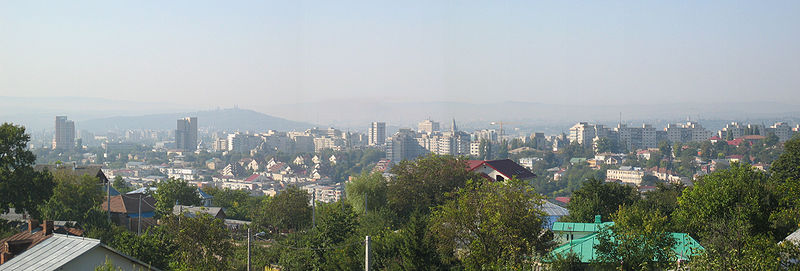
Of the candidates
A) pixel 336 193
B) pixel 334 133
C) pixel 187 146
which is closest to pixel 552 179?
pixel 336 193

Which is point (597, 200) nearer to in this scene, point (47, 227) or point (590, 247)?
point (590, 247)

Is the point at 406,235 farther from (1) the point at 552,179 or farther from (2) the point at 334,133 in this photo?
(2) the point at 334,133

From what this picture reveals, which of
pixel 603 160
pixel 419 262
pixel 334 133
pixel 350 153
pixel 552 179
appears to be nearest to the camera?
pixel 419 262

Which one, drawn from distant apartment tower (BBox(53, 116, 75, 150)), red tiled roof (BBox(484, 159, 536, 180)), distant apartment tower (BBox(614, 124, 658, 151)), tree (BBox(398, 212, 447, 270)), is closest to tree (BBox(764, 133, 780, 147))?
distant apartment tower (BBox(614, 124, 658, 151))

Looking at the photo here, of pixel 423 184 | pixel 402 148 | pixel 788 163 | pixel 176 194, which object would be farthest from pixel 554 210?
pixel 402 148

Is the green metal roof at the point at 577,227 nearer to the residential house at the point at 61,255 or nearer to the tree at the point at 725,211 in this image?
the tree at the point at 725,211

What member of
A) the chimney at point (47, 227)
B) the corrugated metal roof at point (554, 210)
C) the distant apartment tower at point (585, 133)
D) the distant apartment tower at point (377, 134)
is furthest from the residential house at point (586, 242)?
the distant apartment tower at point (377, 134)
